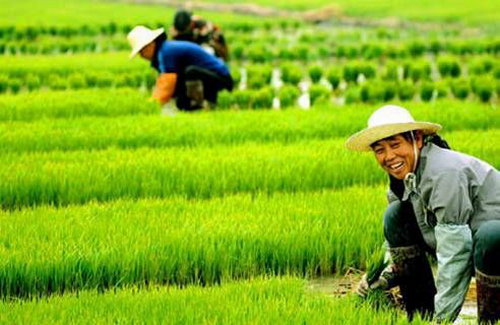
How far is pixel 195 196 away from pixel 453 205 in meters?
2.34

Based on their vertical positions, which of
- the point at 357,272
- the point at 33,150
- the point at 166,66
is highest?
the point at 166,66

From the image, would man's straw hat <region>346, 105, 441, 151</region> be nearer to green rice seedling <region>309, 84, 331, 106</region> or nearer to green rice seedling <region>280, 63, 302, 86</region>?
green rice seedling <region>309, 84, 331, 106</region>

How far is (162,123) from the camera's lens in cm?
687

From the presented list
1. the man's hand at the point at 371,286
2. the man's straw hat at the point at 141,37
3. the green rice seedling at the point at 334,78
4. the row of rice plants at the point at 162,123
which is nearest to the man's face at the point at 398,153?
the man's hand at the point at 371,286

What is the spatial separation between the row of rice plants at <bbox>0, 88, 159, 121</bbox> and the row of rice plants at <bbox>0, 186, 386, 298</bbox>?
3.12 meters

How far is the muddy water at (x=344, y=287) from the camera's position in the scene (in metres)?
3.70

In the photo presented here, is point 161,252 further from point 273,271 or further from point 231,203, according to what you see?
point 231,203

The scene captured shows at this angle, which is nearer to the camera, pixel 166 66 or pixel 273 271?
→ pixel 273 271

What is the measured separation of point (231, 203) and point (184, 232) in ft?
2.14

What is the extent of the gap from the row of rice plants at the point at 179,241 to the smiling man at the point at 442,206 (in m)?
0.76

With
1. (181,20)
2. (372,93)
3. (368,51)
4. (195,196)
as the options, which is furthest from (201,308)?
(368,51)

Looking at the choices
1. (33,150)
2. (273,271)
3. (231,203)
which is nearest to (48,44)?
(33,150)

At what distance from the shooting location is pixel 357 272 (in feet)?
13.2

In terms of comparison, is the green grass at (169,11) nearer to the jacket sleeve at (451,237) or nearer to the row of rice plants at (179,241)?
the row of rice plants at (179,241)
